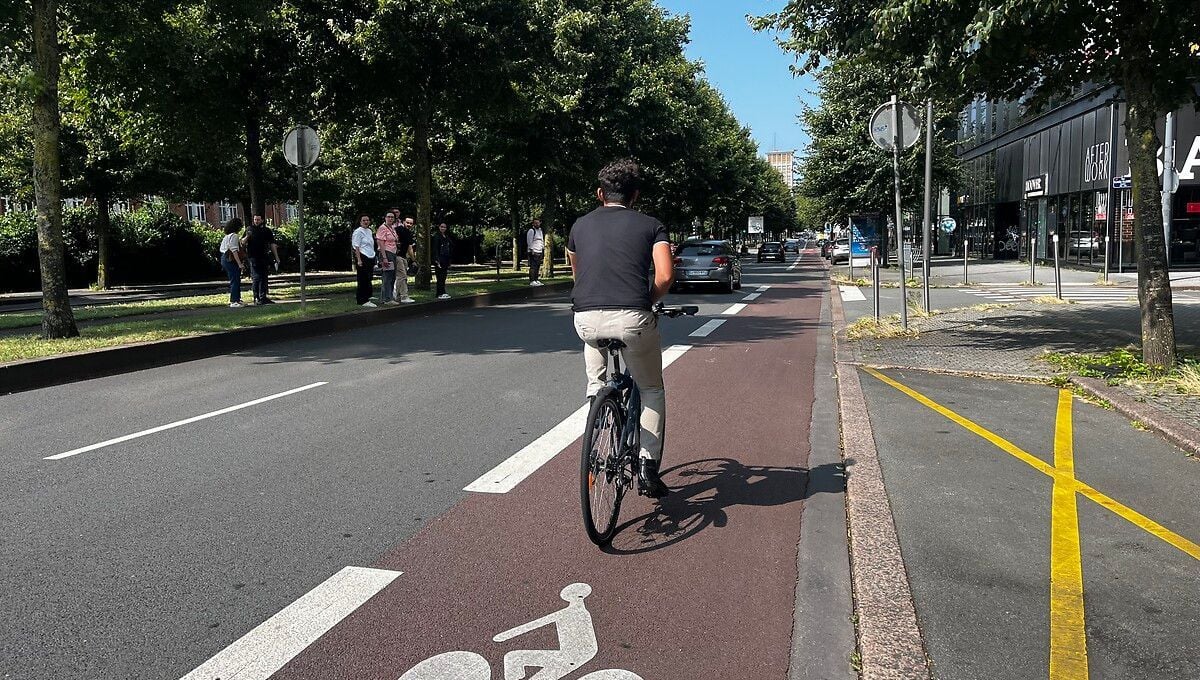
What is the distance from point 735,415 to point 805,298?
15.3 meters

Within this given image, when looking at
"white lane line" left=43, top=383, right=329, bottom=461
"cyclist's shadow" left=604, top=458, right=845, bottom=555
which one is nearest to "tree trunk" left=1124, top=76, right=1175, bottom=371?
"cyclist's shadow" left=604, top=458, right=845, bottom=555

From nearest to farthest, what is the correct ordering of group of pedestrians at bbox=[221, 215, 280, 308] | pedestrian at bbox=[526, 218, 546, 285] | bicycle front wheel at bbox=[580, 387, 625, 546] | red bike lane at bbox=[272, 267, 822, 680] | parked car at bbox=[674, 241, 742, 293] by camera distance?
red bike lane at bbox=[272, 267, 822, 680] → bicycle front wheel at bbox=[580, 387, 625, 546] → group of pedestrians at bbox=[221, 215, 280, 308] → parked car at bbox=[674, 241, 742, 293] → pedestrian at bbox=[526, 218, 546, 285]

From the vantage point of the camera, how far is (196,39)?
628 inches

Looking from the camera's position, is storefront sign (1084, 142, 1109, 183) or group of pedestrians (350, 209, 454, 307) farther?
storefront sign (1084, 142, 1109, 183)

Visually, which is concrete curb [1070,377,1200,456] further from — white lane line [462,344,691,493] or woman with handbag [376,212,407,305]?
woman with handbag [376,212,407,305]

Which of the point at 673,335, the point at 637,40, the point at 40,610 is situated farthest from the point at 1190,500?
the point at 637,40

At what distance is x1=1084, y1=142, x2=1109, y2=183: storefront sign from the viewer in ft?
97.0

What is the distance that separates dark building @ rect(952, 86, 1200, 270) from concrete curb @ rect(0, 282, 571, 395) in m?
13.2

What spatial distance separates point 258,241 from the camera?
1764 centimetres

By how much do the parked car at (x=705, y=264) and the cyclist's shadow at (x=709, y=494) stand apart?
57.9ft

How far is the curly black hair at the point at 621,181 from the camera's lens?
4375 millimetres

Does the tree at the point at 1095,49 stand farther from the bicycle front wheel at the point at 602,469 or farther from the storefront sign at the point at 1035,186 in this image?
the storefront sign at the point at 1035,186

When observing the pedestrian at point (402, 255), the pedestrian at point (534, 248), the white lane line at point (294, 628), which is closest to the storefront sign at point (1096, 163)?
the pedestrian at point (534, 248)

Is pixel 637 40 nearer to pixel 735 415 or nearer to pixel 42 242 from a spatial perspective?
pixel 42 242
